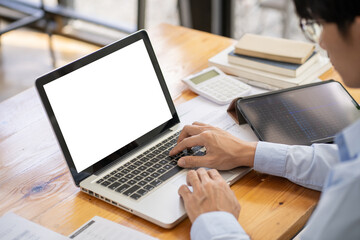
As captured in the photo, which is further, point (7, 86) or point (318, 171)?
point (7, 86)

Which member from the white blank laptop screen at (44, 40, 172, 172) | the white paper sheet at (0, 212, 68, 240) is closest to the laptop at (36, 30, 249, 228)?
the white blank laptop screen at (44, 40, 172, 172)

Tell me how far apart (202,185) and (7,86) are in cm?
257

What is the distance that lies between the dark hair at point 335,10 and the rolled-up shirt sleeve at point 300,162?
0.37 meters

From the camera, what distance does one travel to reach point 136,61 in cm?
138

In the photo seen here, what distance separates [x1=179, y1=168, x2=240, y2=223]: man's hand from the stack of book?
1.84ft

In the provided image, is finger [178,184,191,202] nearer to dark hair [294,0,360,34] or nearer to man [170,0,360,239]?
man [170,0,360,239]

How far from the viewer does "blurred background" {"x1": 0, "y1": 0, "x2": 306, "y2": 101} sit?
10.2ft

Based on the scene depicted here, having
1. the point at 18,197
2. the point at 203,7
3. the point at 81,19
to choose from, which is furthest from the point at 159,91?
the point at 81,19

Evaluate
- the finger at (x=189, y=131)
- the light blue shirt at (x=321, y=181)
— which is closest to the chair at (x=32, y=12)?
the finger at (x=189, y=131)

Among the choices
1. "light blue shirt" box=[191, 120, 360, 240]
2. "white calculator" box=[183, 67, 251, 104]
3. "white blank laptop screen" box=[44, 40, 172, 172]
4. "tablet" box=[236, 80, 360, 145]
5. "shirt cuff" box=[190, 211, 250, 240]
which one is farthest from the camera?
"white calculator" box=[183, 67, 251, 104]

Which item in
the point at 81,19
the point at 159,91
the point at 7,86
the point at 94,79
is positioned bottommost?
the point at 7,86

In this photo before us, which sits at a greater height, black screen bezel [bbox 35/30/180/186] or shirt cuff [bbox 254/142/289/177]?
A: black screen bezel [bbox 35/30/180/186]

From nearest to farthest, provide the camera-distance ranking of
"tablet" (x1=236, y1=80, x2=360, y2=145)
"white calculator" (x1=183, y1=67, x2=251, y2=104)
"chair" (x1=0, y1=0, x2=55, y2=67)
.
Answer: "tablet" (x1=236, y1=80, x2=360, y2=145), "white calculator" (x1=183, y1=67, x2=251, y2=104), "chair" (x1=0, y1=0, x2=55, y2=67)

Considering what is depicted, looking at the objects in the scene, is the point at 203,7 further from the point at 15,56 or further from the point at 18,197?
the point at 18,197
